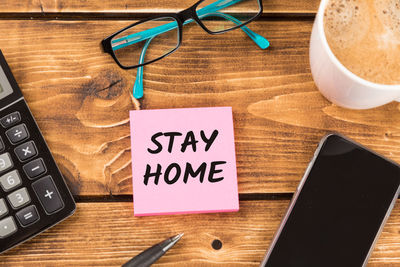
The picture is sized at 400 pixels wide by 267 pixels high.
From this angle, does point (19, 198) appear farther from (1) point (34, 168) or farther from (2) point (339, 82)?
(2) point (339, 82)

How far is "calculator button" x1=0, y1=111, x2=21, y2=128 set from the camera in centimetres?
48

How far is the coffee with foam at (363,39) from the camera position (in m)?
0.45

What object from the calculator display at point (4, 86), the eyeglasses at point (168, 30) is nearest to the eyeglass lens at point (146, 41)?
the eyeglasses at point (168, 30)

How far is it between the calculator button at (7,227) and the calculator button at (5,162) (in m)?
0.06

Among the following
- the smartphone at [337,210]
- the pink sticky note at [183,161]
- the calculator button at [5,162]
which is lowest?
the smartphone at [337,210]

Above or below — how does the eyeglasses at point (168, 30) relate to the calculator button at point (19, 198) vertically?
above

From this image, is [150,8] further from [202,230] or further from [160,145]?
[202,230]

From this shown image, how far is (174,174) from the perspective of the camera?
20.0 inches

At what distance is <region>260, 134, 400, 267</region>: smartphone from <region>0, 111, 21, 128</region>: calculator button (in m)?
0.35

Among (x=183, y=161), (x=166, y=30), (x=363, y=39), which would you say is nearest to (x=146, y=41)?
(x=166, y=30)

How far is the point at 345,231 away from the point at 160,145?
25 cm

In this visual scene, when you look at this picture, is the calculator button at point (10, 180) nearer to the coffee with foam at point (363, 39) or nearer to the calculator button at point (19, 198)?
the calculator button at point (19, 198)

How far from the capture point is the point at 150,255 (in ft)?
1.61

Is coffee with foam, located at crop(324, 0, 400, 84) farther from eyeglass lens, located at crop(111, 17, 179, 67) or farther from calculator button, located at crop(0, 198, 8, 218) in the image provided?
calculator button, located at crop(0, 198, 8, 218)
